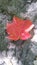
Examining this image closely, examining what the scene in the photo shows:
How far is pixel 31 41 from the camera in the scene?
3.23m

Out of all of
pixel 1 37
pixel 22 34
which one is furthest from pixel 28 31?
pixel 1 37

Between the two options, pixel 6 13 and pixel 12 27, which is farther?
pixel 6 13

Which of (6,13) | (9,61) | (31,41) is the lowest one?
(9,61)

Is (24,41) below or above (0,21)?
below

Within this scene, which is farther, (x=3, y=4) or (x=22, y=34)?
(x=3, y=4)

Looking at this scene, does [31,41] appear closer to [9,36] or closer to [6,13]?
[9,36]

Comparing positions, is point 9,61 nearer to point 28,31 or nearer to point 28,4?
point 28,31

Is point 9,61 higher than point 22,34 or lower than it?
lower

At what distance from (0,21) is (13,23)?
6.5 inches

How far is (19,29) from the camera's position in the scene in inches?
129

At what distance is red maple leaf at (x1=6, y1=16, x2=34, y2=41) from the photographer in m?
3.27

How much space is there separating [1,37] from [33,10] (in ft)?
1.90

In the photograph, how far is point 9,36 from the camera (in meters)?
3.29

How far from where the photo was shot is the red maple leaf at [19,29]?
3266mm
